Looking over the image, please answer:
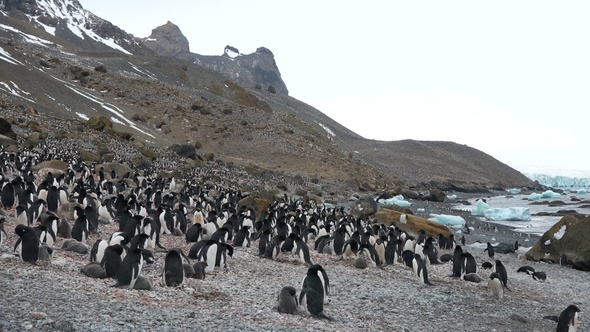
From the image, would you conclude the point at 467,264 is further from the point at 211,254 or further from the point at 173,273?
the point at 173,273

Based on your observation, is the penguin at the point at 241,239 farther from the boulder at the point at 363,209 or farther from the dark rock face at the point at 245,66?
the dark rock face at the point at 245,66

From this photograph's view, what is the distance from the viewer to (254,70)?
194 meters

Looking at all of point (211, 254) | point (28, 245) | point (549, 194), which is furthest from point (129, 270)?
point (549, 194)

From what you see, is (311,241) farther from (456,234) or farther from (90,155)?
(90,155)

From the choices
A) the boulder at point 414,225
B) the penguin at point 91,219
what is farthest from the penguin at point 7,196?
the boulder at point 414,225

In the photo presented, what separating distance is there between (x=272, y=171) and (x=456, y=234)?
18614 mm

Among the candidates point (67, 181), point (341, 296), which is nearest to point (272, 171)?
point (67, 181)

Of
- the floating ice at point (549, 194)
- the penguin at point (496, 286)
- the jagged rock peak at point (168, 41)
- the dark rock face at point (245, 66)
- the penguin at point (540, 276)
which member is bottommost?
the penguin at point (540, 276)

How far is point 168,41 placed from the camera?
637 ft

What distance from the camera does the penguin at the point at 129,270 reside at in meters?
8.10

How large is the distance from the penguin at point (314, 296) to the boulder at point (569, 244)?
13722 millimetres

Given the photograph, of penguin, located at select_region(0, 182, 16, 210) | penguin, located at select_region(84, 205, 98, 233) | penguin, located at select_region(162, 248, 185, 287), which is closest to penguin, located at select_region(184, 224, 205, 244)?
penguin, located at select_region(84, 205, 98, 233)

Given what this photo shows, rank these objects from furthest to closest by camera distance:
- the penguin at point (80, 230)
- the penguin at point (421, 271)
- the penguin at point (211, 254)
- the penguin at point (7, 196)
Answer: the penguin at point (7, 196) < the penguin at point (421, 271) < the penguin at point (80, 230) < the penguin at point (211, 254)

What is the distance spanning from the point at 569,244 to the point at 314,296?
14.9 m
